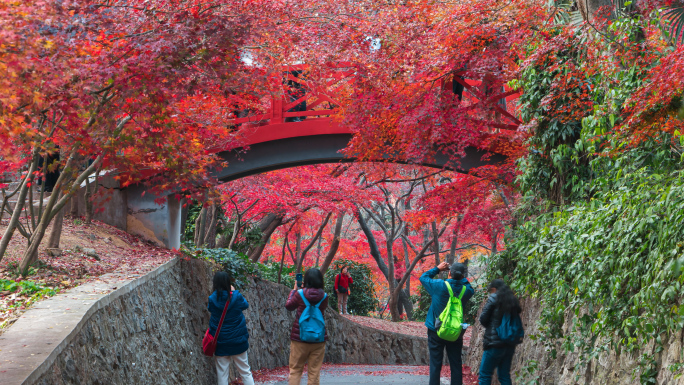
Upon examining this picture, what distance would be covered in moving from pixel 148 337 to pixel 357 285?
1441 centimetres

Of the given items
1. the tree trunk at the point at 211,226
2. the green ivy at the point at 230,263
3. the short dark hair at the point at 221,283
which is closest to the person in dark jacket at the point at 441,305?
the short dark hair at the point at 221,283

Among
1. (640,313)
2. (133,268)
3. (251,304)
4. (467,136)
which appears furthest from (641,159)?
(251,304)

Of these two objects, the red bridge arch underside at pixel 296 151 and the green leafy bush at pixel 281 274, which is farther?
the green leafy bush at pixel 281 274

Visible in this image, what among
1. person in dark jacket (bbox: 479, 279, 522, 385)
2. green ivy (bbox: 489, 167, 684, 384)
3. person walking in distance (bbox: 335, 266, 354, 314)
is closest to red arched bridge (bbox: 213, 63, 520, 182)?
person walking in distance (bbox: 335, 266, 354, 314)

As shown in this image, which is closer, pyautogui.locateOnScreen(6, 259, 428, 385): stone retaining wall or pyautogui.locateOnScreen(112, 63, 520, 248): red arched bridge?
pyautogui.locateOnScreen(6, 259, 428, 385): stone retaining wall

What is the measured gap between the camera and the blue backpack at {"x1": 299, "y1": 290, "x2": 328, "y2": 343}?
5395 millimetres

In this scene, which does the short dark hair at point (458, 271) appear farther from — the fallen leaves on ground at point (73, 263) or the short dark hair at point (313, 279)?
the fallen leaves on ground at point (73, 263)

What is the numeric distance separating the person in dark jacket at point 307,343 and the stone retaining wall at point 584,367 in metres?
2.54

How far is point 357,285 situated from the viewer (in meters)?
19.4

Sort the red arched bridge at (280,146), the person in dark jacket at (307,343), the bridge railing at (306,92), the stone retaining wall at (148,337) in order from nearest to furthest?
the stone retaining wall at (148,337) → the person in dark jacket at (307,343) → the bridge railing at (306,92) → the red arched bridge at (280,146)

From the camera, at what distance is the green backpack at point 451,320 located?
535cm

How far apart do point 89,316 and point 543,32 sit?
21.7 feet

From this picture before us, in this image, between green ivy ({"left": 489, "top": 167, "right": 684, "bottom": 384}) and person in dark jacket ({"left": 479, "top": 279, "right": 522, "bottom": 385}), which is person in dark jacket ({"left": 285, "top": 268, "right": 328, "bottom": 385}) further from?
green ivy ({"left": 489, "top": 167, "right": 684, "bottom": 384})

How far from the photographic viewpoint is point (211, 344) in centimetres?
573
